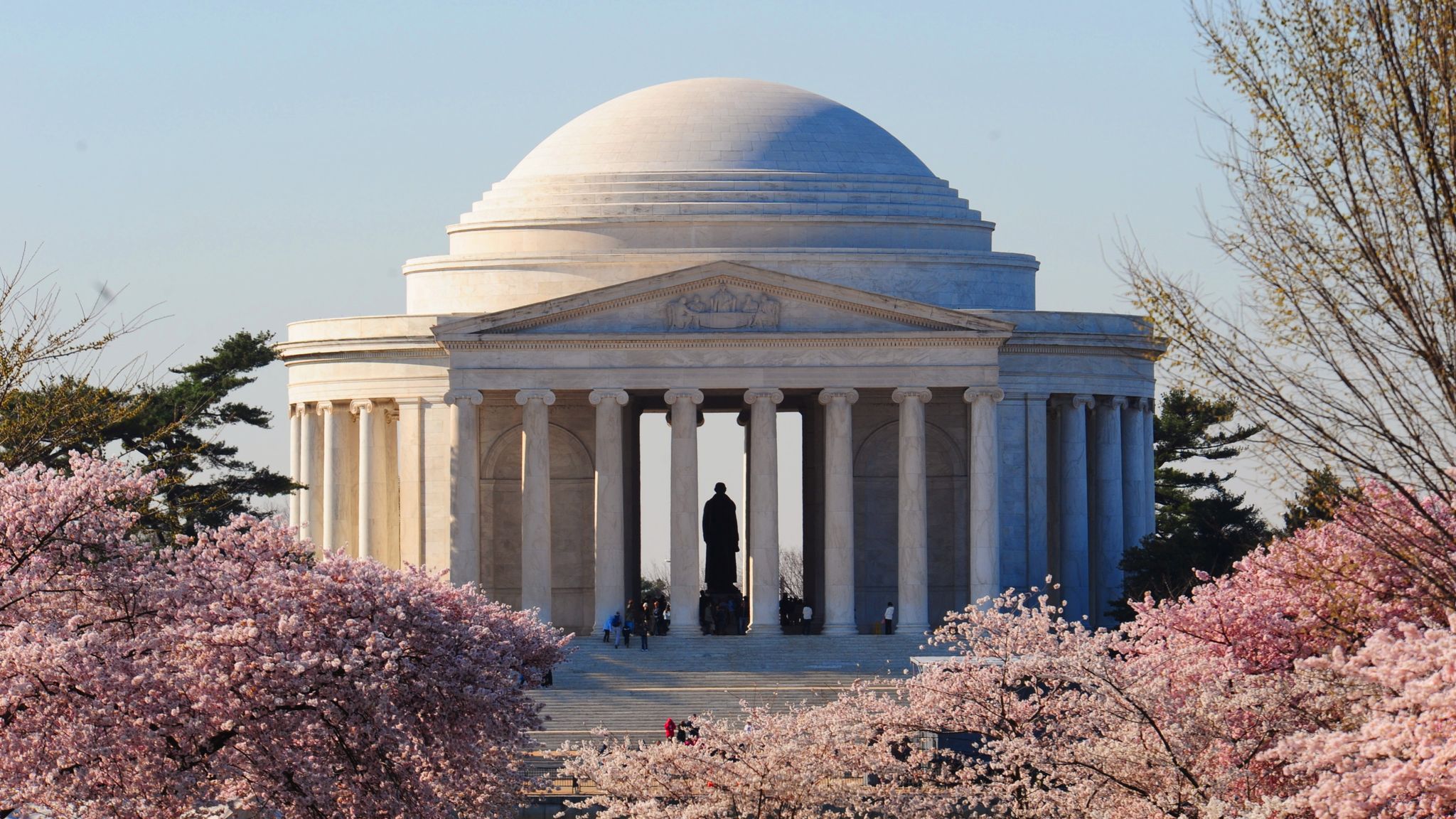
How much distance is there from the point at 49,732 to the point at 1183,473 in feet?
362

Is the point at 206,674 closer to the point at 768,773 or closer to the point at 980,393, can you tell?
the point at 768,773

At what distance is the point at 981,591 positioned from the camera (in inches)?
4838

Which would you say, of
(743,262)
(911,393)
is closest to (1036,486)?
(911,393)

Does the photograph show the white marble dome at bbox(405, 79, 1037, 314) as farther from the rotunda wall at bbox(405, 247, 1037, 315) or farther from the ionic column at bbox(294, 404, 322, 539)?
the ionic column at bbox(294, 404, 322, 539)

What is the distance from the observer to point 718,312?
403ft

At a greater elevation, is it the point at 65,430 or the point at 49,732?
the point at 65,430

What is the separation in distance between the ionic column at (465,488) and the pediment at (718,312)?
2.98 meters

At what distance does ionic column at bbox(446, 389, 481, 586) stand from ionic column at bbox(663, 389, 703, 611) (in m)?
8.81

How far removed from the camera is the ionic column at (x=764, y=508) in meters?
122

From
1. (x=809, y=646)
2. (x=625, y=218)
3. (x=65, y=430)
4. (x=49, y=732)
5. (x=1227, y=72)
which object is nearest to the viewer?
(x=1227, y=72)

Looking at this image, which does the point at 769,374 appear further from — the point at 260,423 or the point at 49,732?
the point at 49,732

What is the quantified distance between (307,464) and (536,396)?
1970 centimetres

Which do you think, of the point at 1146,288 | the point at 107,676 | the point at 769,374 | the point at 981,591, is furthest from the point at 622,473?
the point at 1146,288

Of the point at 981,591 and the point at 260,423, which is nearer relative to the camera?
the point at 981,591
